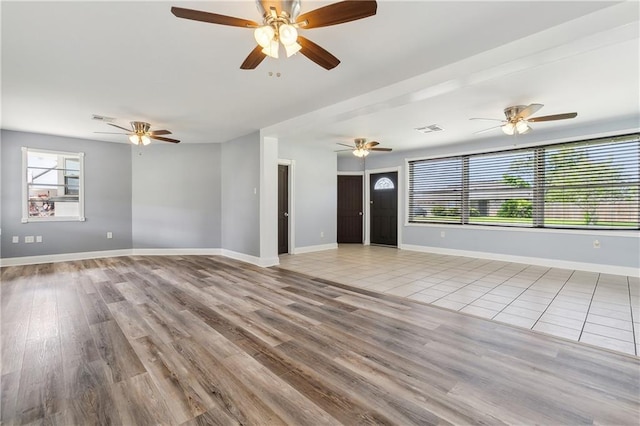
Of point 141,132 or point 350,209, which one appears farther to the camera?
point 350,209

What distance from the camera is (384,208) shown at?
8.16 m

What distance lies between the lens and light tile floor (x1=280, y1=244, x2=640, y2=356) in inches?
108

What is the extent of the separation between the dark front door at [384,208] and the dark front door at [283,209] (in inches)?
111

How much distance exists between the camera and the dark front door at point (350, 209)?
8.58m

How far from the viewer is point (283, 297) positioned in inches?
141

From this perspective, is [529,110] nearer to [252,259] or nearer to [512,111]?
[512,111]

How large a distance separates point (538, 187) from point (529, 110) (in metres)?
2.45

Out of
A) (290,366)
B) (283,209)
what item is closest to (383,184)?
(283,209)

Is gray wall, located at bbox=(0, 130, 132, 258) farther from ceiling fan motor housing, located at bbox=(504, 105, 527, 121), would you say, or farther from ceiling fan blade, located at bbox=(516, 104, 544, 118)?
ceiling fan blade, located at bbox=(516, 104, 544, 118)

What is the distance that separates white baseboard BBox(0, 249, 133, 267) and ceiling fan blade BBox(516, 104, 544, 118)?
7944mm

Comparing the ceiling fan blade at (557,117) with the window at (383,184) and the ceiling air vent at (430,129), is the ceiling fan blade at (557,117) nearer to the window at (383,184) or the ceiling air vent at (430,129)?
the ceiling air vent at (430,129)

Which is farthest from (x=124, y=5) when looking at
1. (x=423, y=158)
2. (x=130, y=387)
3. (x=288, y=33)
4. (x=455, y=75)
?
(x=423, y=158)

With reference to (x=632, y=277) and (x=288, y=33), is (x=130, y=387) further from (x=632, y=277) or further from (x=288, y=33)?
(x=632, y=277)

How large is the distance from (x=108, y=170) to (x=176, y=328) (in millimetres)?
5298
